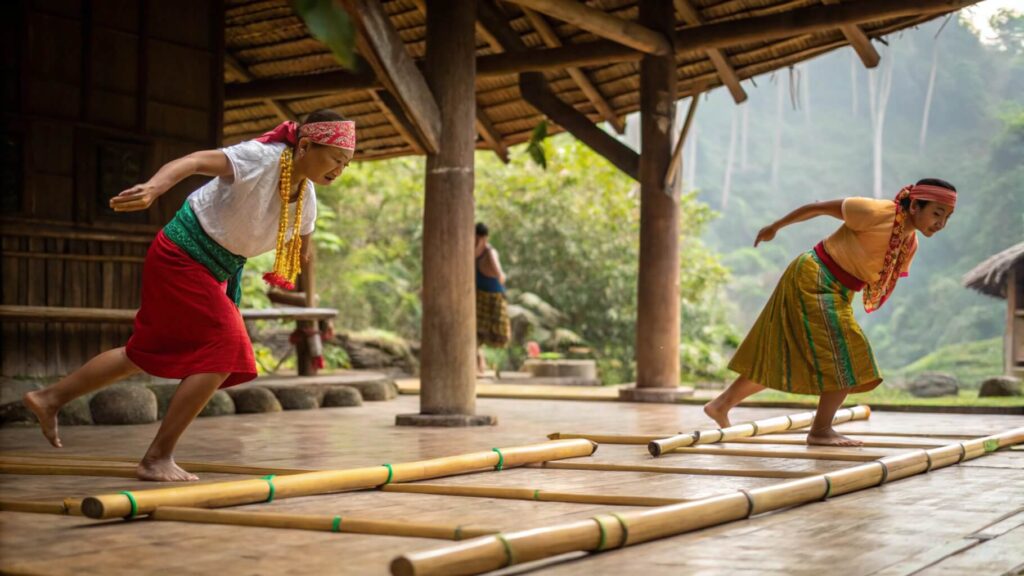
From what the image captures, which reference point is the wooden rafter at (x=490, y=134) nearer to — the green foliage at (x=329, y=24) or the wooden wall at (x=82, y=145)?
the wooden wall at (x=82, y=145)

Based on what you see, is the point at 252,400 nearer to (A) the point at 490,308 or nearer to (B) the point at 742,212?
(A) the point at 490,308

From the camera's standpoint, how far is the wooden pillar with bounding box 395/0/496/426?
22.1ft

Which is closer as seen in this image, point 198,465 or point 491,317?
point 198,465

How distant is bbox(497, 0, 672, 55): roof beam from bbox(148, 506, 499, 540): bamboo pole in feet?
15.0

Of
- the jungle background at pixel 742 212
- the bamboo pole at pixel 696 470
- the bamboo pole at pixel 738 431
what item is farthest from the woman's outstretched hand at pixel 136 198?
the jungle background at pixel 742 212

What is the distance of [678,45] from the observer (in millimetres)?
9289

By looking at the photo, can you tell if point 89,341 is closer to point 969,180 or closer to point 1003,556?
point 1003,556

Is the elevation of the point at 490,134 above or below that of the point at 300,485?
above

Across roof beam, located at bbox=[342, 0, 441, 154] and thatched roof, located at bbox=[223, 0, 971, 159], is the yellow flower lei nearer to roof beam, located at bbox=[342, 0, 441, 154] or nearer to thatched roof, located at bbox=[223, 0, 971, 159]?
roof beam, located at bbox=[342, 0, 441, 154]

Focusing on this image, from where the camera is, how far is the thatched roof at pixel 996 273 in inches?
526

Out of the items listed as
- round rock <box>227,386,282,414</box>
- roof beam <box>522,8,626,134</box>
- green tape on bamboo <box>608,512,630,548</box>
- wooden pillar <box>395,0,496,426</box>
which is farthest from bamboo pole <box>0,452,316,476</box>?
roof beam <box>522,8,626,134</box>

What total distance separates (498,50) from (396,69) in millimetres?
3650

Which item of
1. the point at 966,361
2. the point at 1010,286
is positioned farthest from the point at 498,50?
the point at 966,361

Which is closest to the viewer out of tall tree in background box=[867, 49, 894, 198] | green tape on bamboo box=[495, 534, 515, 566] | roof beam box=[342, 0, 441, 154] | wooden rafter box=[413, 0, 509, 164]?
green tape on bamboo box=[495, 534, 515, 566]
